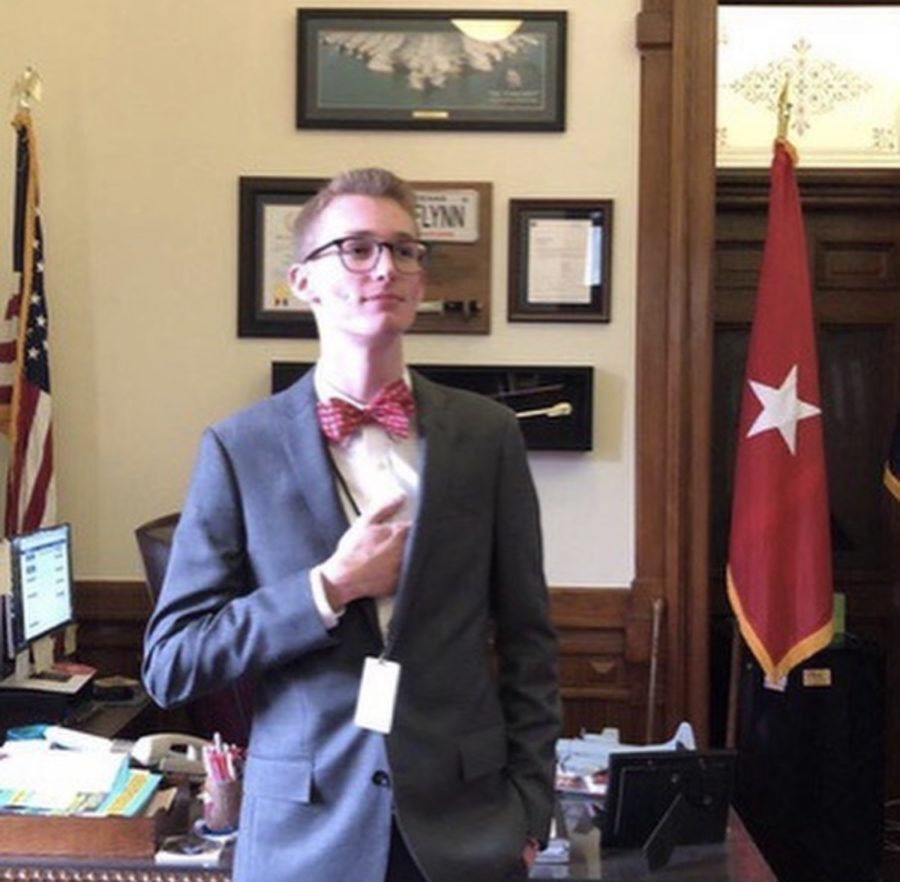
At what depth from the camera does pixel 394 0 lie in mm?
3299

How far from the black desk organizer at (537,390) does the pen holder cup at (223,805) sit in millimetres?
1421

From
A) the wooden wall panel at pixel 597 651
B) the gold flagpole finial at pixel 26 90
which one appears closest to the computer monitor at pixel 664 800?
the wooden wall panel at pixel 597 651

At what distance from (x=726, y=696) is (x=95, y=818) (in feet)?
7.71

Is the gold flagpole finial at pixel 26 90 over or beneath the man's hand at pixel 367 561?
over

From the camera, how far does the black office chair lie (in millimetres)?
2562

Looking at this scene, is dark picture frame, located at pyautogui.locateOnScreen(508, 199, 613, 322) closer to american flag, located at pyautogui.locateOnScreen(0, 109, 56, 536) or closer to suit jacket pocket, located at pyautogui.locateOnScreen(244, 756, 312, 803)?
american flag, located at pyautogui.locateOnScreen(0, 109, 56, 536)

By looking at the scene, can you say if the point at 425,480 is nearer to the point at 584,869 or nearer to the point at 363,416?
the point at 363,416

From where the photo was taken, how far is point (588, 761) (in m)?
2.50

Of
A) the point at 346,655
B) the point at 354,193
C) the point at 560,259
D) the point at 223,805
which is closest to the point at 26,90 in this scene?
the point at 560,259

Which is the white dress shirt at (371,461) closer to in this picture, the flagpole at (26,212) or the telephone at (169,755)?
the telephone at (169,755)

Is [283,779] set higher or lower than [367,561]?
lower

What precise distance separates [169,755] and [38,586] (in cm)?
67

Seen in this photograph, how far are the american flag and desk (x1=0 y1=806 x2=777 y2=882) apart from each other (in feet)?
4.41

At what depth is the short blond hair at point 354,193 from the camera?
4.43ft
